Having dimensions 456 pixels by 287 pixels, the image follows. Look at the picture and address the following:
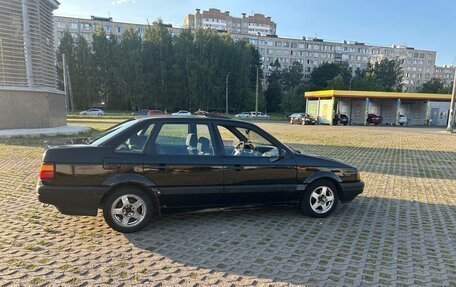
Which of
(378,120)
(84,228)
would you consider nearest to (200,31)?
(378,120)

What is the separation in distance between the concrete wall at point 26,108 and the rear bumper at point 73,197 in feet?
42.2

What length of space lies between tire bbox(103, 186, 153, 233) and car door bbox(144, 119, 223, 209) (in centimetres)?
25

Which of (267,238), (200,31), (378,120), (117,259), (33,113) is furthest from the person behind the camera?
(200,31)

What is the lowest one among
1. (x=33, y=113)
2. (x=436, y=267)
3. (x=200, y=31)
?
(x=436, y=267)

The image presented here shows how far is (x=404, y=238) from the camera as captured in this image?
4297mm

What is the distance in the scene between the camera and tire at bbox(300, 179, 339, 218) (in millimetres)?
4855

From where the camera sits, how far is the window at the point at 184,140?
4312 millimetres

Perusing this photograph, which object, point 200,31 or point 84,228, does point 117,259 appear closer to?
point 84,228

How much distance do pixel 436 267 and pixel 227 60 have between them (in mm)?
57944

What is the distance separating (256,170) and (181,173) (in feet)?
3.68

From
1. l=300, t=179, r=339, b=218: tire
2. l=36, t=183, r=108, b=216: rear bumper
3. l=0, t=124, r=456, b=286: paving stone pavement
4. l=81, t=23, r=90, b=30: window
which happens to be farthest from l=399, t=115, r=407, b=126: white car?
l=81, t=23, r=90, b=30: window

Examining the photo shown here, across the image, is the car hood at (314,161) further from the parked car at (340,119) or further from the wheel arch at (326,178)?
the parked car at (340,119)

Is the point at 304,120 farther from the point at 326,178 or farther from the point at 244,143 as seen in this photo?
the point at 244,143

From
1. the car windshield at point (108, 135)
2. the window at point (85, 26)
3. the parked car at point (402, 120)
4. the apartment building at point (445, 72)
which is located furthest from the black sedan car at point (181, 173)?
the apartment building at point (445, 72)
